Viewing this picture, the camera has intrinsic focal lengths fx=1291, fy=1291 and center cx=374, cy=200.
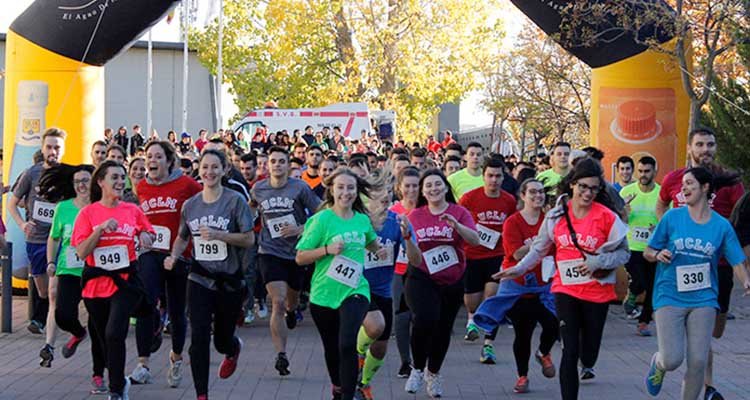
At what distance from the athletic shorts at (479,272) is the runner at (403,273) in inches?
57.0

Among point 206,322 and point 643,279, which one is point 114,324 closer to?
point 206,322

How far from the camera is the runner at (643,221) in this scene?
44.0 ft

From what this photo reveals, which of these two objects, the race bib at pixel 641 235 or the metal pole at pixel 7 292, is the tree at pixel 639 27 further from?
the metal pole at pixel 7 292

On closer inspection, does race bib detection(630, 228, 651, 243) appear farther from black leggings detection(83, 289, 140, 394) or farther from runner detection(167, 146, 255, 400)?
black leggings detection(83, 289, 140, 394)

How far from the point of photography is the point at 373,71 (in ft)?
126

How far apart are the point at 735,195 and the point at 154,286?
486 centimetres

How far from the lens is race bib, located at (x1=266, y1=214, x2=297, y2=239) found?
11.0 metres

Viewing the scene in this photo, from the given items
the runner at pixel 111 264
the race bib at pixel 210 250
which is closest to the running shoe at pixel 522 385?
the race bib at pixel 210 250

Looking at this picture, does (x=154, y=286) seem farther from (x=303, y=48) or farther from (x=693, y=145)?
(x=303, y=48)

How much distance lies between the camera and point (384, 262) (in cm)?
904

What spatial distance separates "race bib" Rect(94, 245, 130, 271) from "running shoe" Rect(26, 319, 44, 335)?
4.27 metres

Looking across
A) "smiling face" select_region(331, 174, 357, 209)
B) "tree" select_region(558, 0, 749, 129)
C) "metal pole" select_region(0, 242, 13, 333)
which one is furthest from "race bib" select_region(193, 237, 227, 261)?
"tree" select_region(558, 0, 749, 129)

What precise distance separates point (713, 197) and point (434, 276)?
2895mm

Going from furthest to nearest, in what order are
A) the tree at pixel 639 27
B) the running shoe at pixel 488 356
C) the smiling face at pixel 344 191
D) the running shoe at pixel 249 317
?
1. the tree at pixel 639 27
2. the running shoe at pixel 249 317
3. the running shoe at pixel 488 356
4. the smiling face at pixel 344 191
